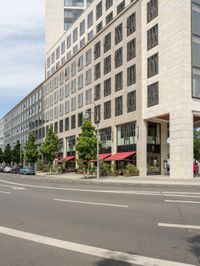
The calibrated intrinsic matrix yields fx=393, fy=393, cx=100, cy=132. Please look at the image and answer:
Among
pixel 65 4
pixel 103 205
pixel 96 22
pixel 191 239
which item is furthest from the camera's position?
pixel 65 4

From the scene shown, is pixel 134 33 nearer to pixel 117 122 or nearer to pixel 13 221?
pixel 117 122

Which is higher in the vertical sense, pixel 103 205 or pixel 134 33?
pixel 134 33

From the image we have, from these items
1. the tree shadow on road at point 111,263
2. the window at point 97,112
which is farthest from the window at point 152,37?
the tree shadow on road at point 111,263

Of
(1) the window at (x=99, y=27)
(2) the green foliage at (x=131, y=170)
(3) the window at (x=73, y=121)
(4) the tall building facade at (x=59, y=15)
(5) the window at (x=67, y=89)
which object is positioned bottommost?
(2) the green foliage at (x=131, y=170)

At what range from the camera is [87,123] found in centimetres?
4294

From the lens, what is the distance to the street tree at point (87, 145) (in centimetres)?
4153

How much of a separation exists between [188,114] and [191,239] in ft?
104

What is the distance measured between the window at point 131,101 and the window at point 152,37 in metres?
6.09

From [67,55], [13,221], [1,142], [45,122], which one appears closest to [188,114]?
[13,221]

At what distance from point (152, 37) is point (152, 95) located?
21.8 ft

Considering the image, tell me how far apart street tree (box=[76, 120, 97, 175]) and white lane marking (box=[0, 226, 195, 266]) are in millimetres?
32834

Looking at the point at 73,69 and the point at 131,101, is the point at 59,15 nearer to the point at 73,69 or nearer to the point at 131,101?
the point at 73,69

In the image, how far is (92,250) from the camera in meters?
6.82

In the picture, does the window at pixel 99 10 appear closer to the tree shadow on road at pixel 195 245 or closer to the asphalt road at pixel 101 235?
the asphalt road at pixel 101 235
